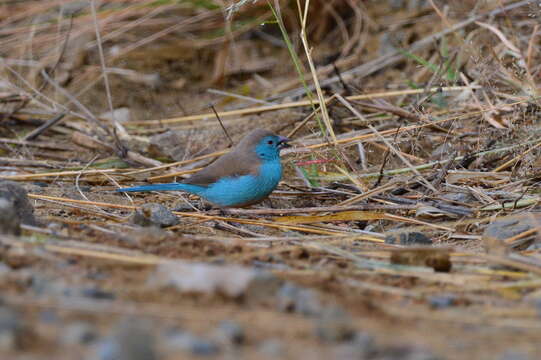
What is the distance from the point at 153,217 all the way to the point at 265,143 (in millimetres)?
1154

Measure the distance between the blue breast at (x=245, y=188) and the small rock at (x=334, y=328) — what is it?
2.30m

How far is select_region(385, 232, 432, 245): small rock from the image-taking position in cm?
356

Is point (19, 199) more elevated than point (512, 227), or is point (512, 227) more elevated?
point (19, 199)

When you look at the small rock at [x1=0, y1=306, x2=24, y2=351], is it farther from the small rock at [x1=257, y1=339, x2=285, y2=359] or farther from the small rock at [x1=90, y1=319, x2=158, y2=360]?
the small rock at [x1=257, y1=339, x2=285, y2=359]

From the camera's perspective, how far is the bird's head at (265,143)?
4.68 meters

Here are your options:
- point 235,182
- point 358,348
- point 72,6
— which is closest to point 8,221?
point 358,348

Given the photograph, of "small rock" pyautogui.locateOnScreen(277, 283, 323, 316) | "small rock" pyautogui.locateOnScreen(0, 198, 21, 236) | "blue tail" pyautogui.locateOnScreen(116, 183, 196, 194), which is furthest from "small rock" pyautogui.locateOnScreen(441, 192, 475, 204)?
"small rock" pyautogui.locateOnScreen(0, 198, 21, 236)

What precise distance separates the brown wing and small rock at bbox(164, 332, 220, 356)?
2.45 meters

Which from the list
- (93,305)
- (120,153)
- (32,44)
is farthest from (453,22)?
(93,305)

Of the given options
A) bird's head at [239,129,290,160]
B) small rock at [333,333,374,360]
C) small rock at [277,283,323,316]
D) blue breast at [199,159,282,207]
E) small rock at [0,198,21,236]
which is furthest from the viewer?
bird's head at [239,129,290,160]

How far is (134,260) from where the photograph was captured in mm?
2748

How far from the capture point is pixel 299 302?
2.35m

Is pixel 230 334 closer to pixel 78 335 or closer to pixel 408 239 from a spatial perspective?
pixel 78 335

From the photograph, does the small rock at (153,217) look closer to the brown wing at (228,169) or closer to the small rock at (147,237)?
the small rock at (147,237)
